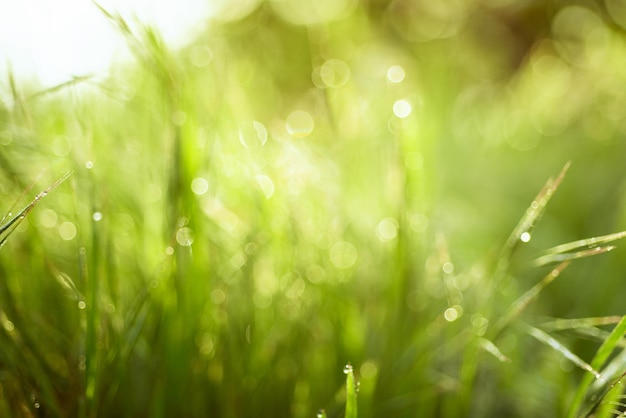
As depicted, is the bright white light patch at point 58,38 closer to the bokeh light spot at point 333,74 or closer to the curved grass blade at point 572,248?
the bokeh light spot at point 333,74

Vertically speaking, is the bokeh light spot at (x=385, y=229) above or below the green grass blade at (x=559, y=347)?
above

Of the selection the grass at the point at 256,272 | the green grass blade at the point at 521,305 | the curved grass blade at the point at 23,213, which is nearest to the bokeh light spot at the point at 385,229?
the grass at the point at 256,272

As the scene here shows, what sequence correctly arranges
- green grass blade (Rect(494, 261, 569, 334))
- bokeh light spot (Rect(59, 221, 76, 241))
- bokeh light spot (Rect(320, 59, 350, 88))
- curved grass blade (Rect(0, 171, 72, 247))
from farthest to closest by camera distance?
bokeh light spot (Rect(320, 59, 350, 88)), bokeh light spot (Rect(59, 221, 76, 241)), green grass blade (Rect(494, 261, 569, 334)), curved grass blade (Rect(0, 171, 72, 247))

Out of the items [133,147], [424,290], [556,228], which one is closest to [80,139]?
[133,147]

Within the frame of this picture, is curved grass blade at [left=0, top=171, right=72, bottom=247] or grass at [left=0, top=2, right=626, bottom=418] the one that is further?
grass at [left=0, top=2, right=626, bottom=418]

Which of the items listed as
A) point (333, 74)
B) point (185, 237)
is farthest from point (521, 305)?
point (333, 74)

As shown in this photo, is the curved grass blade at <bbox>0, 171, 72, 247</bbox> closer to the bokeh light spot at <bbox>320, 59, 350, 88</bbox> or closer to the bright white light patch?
the bright white light patch

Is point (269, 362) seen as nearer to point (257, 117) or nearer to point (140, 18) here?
point (140, 18)

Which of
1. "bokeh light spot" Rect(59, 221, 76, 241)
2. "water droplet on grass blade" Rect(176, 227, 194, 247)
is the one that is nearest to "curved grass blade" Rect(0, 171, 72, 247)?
"water droplet on grass blade" Rect(176, 227, 194, 247)
